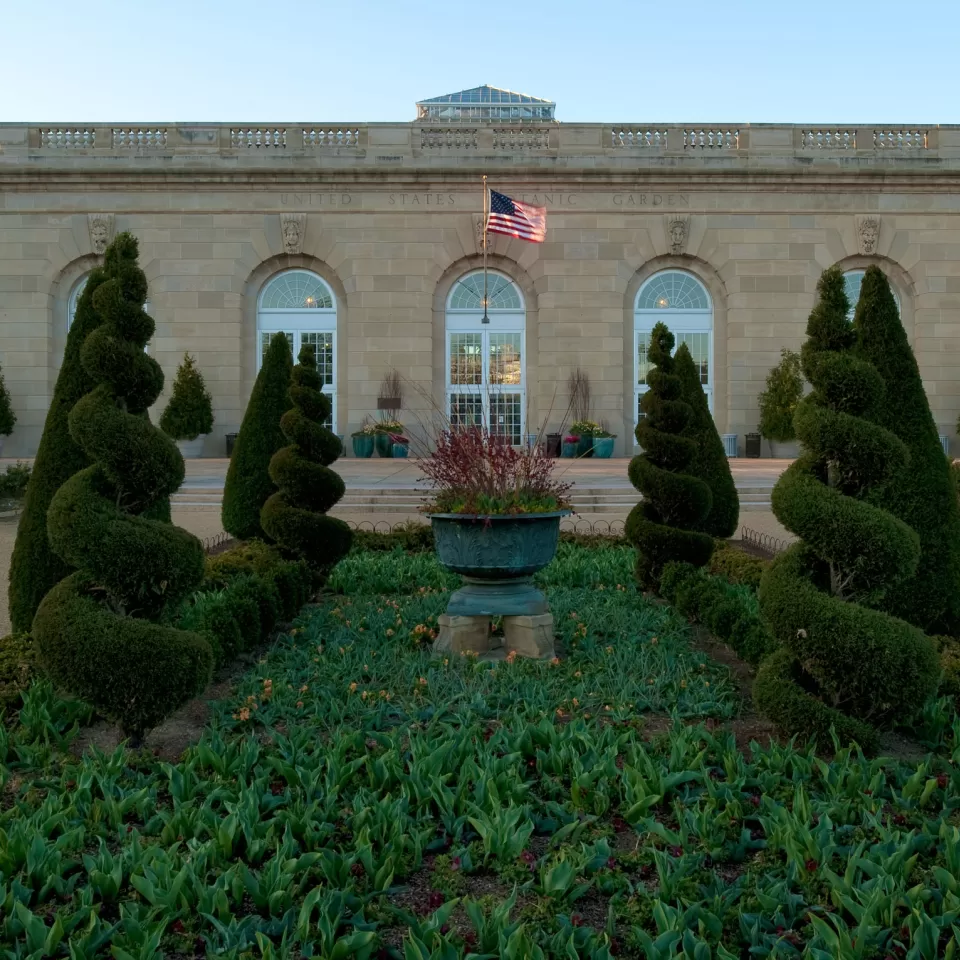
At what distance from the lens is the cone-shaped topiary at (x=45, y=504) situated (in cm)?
672

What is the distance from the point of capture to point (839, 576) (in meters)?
5.23

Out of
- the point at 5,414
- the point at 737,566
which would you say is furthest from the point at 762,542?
the point at 5,414

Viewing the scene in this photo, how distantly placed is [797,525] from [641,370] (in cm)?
2224

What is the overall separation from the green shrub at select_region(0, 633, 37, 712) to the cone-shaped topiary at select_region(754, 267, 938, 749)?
4382mm

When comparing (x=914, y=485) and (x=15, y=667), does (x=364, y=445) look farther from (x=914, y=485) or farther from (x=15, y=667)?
(x=914, y=485)

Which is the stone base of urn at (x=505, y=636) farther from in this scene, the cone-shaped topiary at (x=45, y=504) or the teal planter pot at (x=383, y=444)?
the teal planter pot at (x=383, y=444)

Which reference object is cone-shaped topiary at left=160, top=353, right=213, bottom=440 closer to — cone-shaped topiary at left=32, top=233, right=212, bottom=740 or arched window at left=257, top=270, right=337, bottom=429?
arched window at left=257, top=270, right=337, bottom=429

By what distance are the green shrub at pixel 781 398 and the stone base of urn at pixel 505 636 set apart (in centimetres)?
1850

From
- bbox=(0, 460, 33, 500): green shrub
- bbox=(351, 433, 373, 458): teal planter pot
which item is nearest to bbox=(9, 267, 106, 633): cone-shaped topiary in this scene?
bbox=(0, 460, 33, 500): green shrub

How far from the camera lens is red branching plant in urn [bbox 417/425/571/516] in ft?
25.0

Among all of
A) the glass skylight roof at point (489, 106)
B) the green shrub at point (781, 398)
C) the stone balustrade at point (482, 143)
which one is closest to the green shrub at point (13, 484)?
the stone balustrade at point (482, 143)

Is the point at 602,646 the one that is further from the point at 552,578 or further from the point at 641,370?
the point at 641,370

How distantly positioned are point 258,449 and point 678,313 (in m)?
18.1

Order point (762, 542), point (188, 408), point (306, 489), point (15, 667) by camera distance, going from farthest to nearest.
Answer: point (188, 408) → point (762, 542) → point (306, 489) → point (15, 667)
